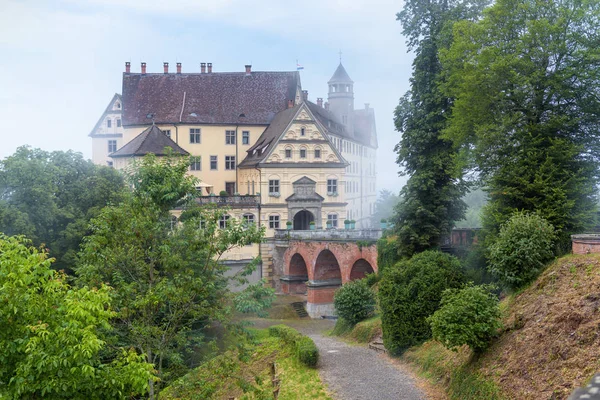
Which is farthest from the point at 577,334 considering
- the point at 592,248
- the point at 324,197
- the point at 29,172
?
the point at 324,197

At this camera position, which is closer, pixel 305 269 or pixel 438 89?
pixel 438 89

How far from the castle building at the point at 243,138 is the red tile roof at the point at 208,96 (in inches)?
3.5

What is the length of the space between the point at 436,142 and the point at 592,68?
782cm

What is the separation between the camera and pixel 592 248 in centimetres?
1841

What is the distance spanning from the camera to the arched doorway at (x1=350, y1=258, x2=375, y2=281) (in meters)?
40.8

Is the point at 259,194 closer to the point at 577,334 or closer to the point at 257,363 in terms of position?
the point at 257,363

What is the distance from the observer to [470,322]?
17.7 metres

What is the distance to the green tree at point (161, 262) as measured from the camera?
16234 mm

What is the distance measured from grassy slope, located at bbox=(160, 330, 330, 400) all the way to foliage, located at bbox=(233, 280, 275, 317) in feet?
4.79

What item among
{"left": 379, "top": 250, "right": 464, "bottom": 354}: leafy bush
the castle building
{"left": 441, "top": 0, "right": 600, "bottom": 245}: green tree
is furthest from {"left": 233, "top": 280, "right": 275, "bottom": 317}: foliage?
the castle building

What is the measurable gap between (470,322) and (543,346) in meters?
2.56

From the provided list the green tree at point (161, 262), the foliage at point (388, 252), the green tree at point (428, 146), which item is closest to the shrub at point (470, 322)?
the green tree at point (161, 262)

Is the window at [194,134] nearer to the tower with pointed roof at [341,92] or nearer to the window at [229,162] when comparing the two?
the window at [229,162]

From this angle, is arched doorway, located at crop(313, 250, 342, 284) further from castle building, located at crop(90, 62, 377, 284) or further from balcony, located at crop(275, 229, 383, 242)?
castle building, located at crop(90, 62, 377, 284)
